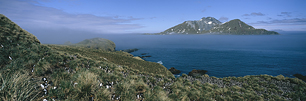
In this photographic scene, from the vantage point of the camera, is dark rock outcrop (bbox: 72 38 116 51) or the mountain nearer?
the mountain

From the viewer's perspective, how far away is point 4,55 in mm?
10156

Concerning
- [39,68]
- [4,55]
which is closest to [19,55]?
[4,55]

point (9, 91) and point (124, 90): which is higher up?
point (9, 91)

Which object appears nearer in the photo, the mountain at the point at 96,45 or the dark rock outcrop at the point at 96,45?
the mountain at the point at 96,45

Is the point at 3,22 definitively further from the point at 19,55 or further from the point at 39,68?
the point at 39,68

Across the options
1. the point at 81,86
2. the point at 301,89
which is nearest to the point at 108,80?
the point at 81,86

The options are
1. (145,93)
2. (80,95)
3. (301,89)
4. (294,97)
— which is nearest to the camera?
(80,95)

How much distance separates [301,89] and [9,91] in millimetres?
28229

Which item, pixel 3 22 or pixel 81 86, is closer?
pixel 81 86

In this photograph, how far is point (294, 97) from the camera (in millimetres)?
14422

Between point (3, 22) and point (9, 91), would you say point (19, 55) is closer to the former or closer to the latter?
point (9, 91)

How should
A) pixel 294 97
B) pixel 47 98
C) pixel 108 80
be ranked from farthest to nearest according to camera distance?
pixel 294 97, pixel 108 80, pixel 47 98

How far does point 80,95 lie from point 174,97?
236 inches

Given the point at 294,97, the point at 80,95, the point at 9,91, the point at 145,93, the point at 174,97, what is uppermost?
the point at 9,91
